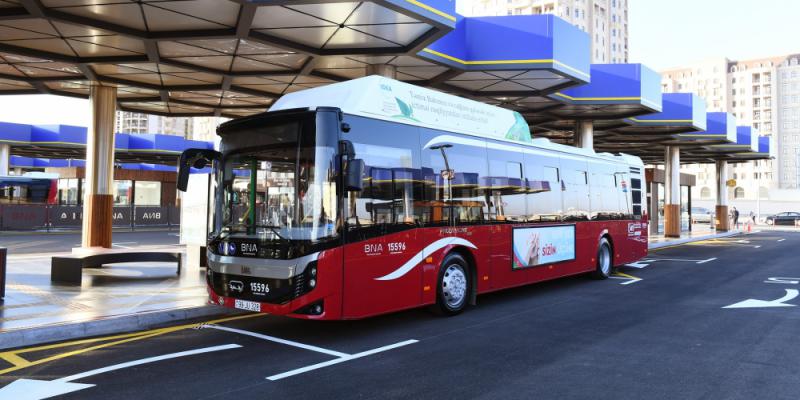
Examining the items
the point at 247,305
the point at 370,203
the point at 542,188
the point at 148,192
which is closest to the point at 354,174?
the point at 370,203

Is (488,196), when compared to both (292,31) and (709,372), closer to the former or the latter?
(709,372)

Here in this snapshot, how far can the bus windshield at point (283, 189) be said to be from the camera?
688cm

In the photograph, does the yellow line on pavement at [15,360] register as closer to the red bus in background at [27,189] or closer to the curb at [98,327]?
the curb at [98,327]

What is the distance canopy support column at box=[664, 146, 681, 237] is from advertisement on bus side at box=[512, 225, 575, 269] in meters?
22.6

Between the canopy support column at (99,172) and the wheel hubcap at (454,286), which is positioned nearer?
the wheel hubcap at (454,286)

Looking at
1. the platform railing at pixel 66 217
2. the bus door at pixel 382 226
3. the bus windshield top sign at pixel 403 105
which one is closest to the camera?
the bus door at pixel 382 226

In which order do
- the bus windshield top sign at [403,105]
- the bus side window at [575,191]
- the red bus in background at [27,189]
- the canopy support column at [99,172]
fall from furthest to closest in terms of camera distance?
the red bus in background at [27,189], the canopy support column at [99,172], the bus side window at [575,191], the bus windshield top sign at [403,105]

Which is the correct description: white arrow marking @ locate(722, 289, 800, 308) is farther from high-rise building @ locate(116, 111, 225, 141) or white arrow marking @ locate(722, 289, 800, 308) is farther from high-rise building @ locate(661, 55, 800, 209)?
high-rise building @ locate(116, 111, 225, 141)

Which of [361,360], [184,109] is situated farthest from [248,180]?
[184,109]

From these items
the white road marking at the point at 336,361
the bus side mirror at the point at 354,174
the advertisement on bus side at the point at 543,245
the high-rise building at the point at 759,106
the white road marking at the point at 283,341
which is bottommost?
the white road marking at the point at 283,341

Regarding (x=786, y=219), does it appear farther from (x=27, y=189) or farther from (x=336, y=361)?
(x=27, y=189)

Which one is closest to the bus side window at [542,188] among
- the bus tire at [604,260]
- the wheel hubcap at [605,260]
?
the bus tire at [604,260]

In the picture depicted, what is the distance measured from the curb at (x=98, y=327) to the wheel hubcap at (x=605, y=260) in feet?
30.0

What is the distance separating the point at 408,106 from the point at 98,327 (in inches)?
215
